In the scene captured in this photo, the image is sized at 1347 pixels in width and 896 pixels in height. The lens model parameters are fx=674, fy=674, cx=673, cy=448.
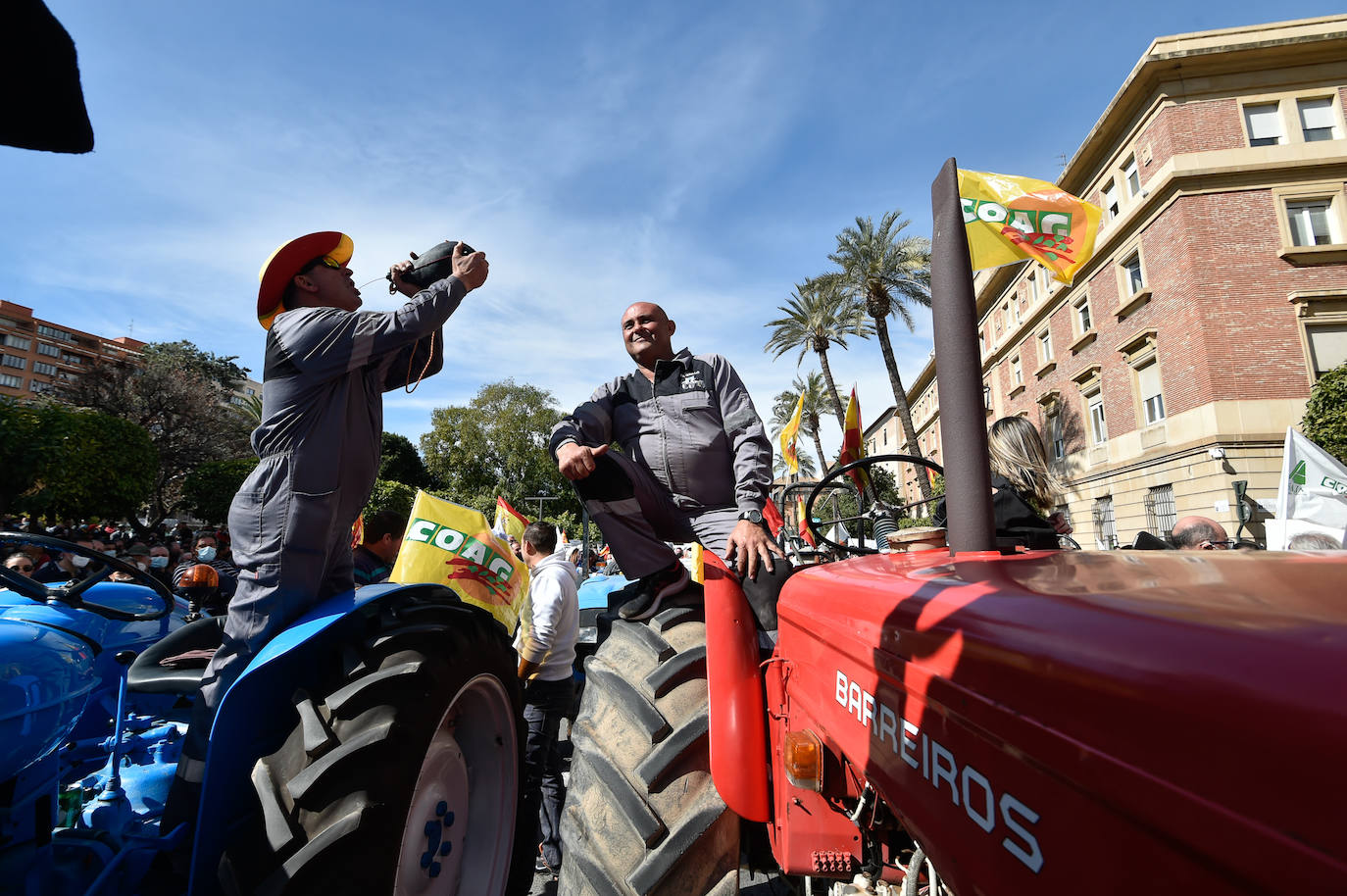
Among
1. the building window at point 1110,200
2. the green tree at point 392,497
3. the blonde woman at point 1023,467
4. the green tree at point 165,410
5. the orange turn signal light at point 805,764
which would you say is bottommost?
the orange turn signal light at point 805,764

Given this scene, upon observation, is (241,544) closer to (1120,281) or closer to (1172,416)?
(1172,416)

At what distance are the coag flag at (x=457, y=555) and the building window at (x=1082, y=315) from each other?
2622 cm

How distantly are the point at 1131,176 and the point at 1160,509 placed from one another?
35.2 feet

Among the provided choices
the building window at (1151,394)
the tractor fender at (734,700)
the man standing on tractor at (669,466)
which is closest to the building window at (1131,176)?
the building window at (1151,394)

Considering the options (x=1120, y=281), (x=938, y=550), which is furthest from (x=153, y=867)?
(x=1120, y=281)

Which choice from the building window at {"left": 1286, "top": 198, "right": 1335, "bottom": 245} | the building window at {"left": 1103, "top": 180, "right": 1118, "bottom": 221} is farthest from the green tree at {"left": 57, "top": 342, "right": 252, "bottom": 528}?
the building window at {"left": 1286, "top": 198, "right": 1335, "bottom": 245}

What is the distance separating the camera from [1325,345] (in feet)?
57.6

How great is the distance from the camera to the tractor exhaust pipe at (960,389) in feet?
3.96

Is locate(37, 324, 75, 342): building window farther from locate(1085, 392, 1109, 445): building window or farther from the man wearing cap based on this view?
the man wearing cap

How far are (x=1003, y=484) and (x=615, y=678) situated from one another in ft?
4.66

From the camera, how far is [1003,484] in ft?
7.40

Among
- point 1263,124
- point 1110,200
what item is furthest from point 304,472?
point 1110,200

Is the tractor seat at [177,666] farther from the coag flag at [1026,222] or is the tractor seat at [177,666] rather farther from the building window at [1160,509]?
the building window at [1160,509]

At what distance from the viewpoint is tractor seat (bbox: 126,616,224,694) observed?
6.57ft
